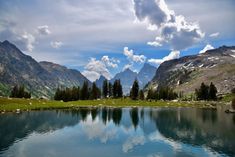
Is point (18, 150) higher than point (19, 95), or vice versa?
point (19, 95)

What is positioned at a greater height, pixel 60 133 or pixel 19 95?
pixel 19 95

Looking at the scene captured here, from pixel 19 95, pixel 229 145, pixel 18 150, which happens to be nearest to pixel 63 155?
pixel 18 150

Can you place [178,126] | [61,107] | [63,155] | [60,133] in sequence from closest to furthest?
[63,155] < [60,133] < [178,126] < [61,107]

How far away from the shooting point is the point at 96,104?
6491 inches

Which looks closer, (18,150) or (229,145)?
(18,150)

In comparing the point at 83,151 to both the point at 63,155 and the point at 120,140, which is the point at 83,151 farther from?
the point at 120,140

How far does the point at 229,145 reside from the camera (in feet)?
175

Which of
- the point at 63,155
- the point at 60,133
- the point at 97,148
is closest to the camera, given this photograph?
the point at 63,155

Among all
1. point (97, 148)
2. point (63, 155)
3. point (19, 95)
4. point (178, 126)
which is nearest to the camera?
point (63, 155)

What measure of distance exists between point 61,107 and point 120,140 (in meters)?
79.2

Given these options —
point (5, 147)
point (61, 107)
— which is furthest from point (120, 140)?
point (61, 107)

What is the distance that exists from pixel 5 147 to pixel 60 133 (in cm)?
2007

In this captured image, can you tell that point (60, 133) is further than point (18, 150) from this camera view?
Yes

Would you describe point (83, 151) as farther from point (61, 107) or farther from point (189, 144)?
point (61, 107)
